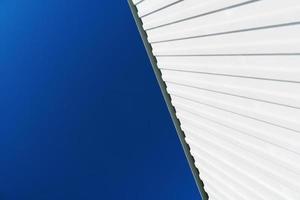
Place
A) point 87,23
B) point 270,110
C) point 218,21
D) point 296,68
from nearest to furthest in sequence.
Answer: point 296,68
point 270,110
point 218,21
point 87,23

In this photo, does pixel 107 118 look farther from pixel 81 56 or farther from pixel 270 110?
pixel 270 110

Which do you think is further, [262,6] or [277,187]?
[277,187]

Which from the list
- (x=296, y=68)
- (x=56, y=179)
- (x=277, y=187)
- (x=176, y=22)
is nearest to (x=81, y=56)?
(x=56, y=179)

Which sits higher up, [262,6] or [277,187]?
[262,6]

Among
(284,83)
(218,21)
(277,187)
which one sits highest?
(218,21)

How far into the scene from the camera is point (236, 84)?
7.65ft

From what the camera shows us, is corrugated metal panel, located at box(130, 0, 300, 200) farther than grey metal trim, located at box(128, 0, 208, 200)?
No

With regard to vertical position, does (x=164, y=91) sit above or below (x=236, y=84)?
below

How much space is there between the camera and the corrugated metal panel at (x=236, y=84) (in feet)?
5.93

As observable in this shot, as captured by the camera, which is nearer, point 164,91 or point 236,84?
point 236,84

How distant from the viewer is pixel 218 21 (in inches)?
88.2

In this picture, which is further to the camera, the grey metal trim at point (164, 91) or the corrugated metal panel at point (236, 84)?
the grey metal trim at point (164, 91)

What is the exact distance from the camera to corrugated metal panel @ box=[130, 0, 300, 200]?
5.93ft

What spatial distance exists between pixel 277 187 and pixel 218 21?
1.03 m
